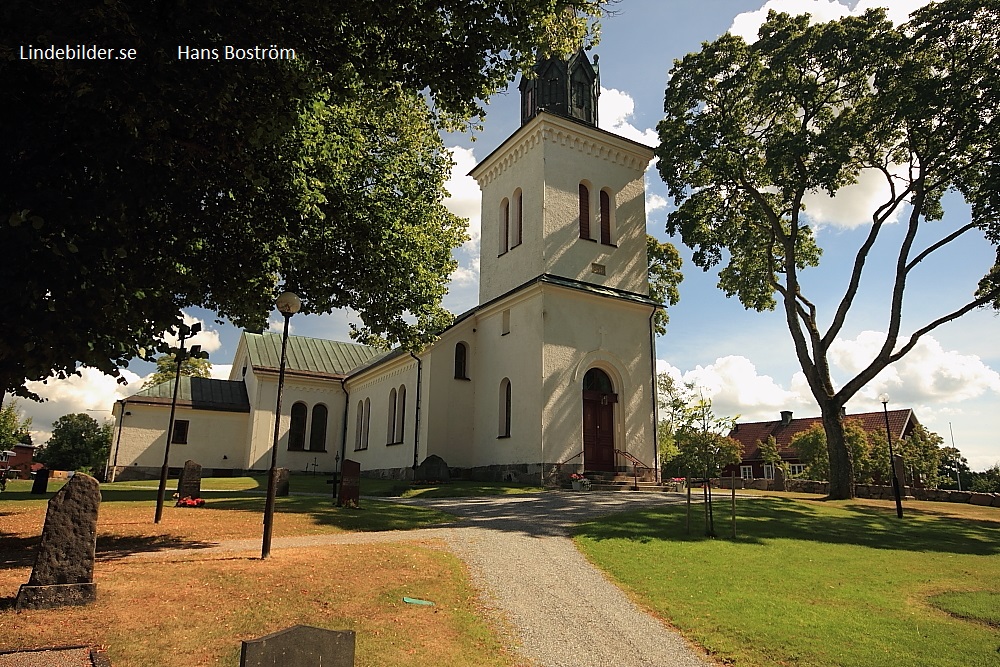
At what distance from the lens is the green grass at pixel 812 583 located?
6.42 meters

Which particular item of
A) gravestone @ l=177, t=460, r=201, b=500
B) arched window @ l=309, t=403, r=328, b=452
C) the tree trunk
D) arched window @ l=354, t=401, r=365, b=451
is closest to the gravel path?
gravestone @ l=177, t=460, r=201, b=500

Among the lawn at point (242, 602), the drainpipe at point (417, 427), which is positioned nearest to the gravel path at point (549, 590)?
the lawn at point (242, 602)

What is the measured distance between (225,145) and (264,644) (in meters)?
6.46

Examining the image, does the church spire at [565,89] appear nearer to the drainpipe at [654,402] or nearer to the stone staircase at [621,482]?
the drainpipe at [654,402]

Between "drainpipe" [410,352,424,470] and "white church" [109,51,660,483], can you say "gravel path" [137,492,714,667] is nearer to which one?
"white church" [109,51,660,483]

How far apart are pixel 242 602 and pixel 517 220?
22720mm

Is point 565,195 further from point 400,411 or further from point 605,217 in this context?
point 400,411

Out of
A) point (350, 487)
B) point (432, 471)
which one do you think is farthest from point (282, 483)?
point (432, 471)

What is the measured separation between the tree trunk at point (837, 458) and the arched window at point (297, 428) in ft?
98.1

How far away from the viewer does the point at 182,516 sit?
46.8 ft

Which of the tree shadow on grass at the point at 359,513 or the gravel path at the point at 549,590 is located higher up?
the tree shadow on grass at the point at 359,513

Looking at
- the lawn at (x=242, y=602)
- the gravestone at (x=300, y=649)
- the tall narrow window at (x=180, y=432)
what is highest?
the tall narrow window at (x=180, y=432)

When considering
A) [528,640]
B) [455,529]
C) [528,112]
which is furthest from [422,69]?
[528,112]

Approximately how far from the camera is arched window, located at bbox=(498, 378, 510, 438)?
25.3m
